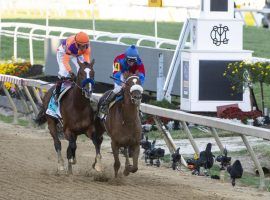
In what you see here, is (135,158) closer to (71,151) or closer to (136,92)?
(136,92)

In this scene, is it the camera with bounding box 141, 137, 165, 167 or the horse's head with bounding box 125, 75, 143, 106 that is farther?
the camera with bounding box 141, 137, 165, 167

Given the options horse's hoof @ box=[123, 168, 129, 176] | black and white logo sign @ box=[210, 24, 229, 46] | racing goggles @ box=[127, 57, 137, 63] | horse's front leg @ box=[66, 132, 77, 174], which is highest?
black and white logo sign @ box=[210, 24, 229, 46]

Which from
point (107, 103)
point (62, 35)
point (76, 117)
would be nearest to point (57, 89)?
point (76, 117)

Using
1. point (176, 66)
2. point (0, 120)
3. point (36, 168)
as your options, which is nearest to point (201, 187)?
point (36, 168)

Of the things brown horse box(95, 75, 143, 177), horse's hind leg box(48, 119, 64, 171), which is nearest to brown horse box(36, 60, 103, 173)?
horse's hind leg box(48, 119, 64, 171)

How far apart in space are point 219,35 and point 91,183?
620 centimetres

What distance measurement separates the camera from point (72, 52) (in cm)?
1332

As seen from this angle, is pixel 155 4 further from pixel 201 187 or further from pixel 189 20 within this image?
pixel 201 187

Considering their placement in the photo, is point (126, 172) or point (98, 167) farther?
point (98, 167)

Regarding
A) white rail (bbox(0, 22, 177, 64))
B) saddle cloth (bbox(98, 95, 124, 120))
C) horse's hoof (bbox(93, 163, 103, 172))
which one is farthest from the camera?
white rail (bbox(0, 22, 177, 64))

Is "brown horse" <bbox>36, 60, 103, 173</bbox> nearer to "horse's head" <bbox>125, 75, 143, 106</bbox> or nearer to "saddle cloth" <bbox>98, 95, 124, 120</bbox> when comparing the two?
"saddle cloth" <bbox>98, 95, 124, 120</bbox>

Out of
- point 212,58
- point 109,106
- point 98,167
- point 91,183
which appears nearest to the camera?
point 91,183

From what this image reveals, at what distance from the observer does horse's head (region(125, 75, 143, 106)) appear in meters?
11.5

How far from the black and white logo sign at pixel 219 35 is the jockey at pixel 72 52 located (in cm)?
448
